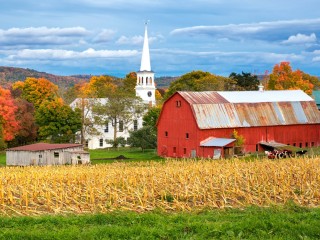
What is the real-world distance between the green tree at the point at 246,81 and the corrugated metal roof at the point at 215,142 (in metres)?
47.1

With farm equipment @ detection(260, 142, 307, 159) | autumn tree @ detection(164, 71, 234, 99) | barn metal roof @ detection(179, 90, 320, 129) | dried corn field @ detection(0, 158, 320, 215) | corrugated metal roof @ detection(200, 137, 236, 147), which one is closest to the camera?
dried corn field @ detection(0, 158, 320, 215)

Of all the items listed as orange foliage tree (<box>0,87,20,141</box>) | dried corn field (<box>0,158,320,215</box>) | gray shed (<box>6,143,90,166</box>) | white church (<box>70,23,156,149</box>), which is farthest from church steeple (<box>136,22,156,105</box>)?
dried corn field (<box>0,158,320,215</box>)

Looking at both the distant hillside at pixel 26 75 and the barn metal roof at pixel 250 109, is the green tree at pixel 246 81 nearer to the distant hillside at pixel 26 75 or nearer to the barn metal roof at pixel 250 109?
the barn metal roof at pixel 250 109

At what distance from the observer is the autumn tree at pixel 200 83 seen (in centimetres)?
9088

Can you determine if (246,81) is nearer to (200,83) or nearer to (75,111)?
(200,83)

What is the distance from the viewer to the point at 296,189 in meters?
22.6

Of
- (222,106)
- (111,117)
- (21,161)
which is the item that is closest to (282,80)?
(111,117)

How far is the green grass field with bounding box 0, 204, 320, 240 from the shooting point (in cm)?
1365

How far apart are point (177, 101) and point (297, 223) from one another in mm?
41764

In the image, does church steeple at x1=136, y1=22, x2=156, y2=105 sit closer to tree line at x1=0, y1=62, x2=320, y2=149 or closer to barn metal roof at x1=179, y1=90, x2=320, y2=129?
tree line at x1=0, y1=62, x2=320, y2=149

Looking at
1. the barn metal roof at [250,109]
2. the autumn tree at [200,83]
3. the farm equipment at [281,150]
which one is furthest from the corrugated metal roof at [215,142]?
the autumn tree at [200,83]

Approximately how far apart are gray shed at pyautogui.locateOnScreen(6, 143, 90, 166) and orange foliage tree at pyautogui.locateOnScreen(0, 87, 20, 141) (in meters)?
11.2

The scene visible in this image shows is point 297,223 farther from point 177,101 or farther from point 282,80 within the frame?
point 282,80

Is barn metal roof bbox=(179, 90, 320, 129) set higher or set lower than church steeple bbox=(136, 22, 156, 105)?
lower
